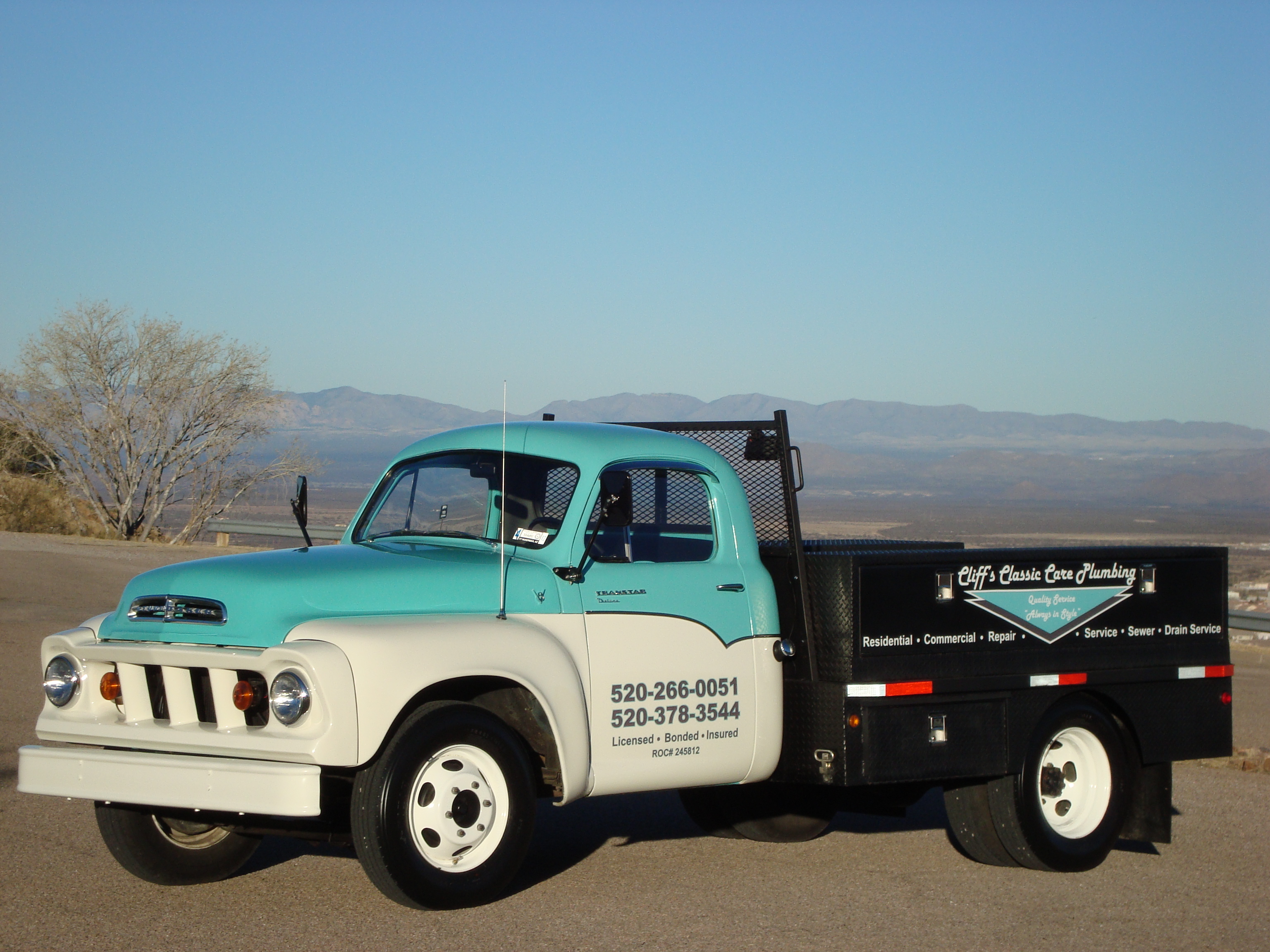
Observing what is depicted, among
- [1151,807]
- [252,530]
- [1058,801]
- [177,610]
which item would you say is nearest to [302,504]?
[177,610]

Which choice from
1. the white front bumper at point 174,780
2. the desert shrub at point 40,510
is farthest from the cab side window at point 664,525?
the desert shrub at point 40,510

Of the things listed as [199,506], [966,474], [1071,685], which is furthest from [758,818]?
[966,474]

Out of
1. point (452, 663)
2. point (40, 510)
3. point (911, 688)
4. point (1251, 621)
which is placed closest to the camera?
point (452, 663)

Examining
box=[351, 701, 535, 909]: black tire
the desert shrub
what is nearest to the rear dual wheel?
box=[351, 701, 535, 909]: black tire

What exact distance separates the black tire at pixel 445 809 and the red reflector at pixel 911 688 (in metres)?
1.81

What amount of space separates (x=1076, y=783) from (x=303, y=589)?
420 cm

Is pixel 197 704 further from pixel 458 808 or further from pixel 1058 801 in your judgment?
pixel 1058 801

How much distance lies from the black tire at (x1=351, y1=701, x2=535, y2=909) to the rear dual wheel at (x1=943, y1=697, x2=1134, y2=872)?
8.41 feet

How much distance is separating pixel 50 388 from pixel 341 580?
2872cm

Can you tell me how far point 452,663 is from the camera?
5.65m

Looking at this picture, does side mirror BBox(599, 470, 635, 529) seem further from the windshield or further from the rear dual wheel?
the rear dual wheel

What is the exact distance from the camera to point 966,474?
192500 millimetres

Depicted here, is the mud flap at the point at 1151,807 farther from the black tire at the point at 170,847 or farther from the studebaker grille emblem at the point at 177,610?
the studebaker grille emblem at the point at 177,610

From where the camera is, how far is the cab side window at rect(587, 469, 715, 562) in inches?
263
